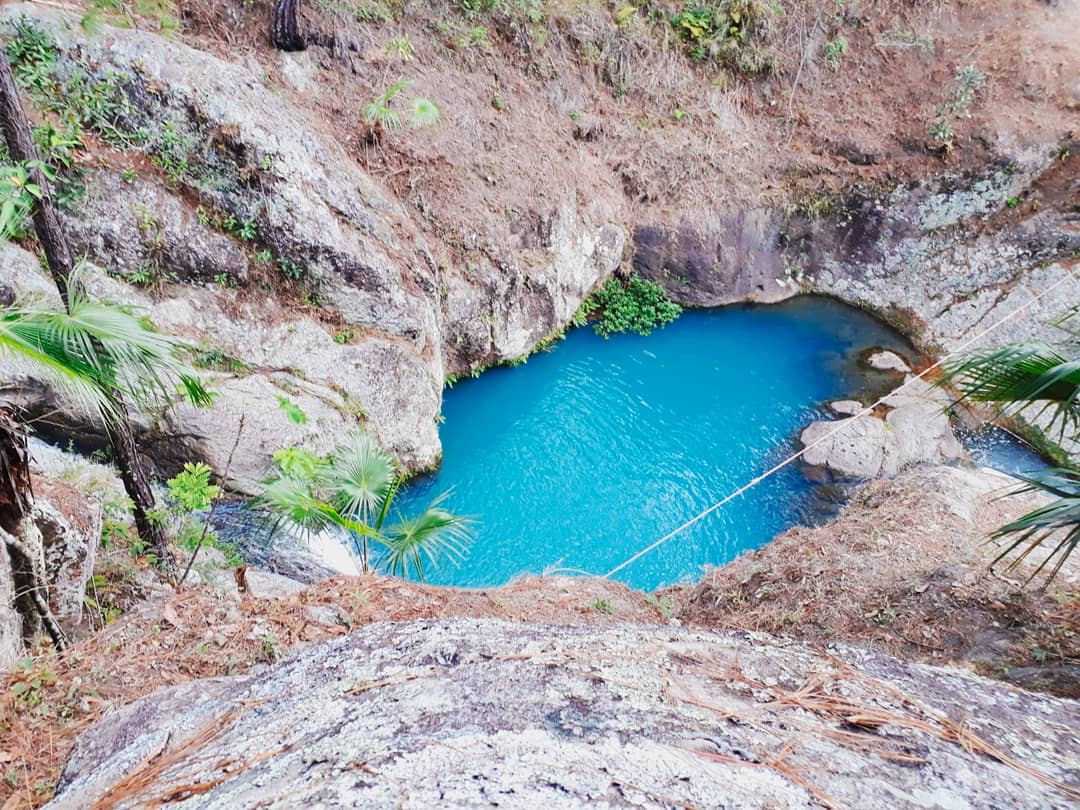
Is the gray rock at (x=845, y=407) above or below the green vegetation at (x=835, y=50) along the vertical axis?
below

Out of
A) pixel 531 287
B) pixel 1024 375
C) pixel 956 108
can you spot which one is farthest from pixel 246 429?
pixel 956 108

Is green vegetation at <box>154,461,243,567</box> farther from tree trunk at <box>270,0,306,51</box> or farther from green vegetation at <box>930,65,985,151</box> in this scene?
green vegetation at <box>930,65,985,151</box>

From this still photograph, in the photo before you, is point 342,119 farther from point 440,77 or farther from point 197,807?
point 197,807

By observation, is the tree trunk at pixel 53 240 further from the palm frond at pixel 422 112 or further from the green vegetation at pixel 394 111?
the palm frond at pixel 422 112

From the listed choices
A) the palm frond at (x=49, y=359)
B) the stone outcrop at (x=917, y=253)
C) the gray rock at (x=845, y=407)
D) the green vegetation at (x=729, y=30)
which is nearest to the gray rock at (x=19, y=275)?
the palm frond at (x=49, y=359)

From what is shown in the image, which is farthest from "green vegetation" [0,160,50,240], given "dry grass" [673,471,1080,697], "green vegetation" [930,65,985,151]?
"green vegetation" [930,65,985,151]

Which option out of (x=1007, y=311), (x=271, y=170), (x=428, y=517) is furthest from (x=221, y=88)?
(x=1007, y=311)

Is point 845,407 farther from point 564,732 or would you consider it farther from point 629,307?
point 564,732
